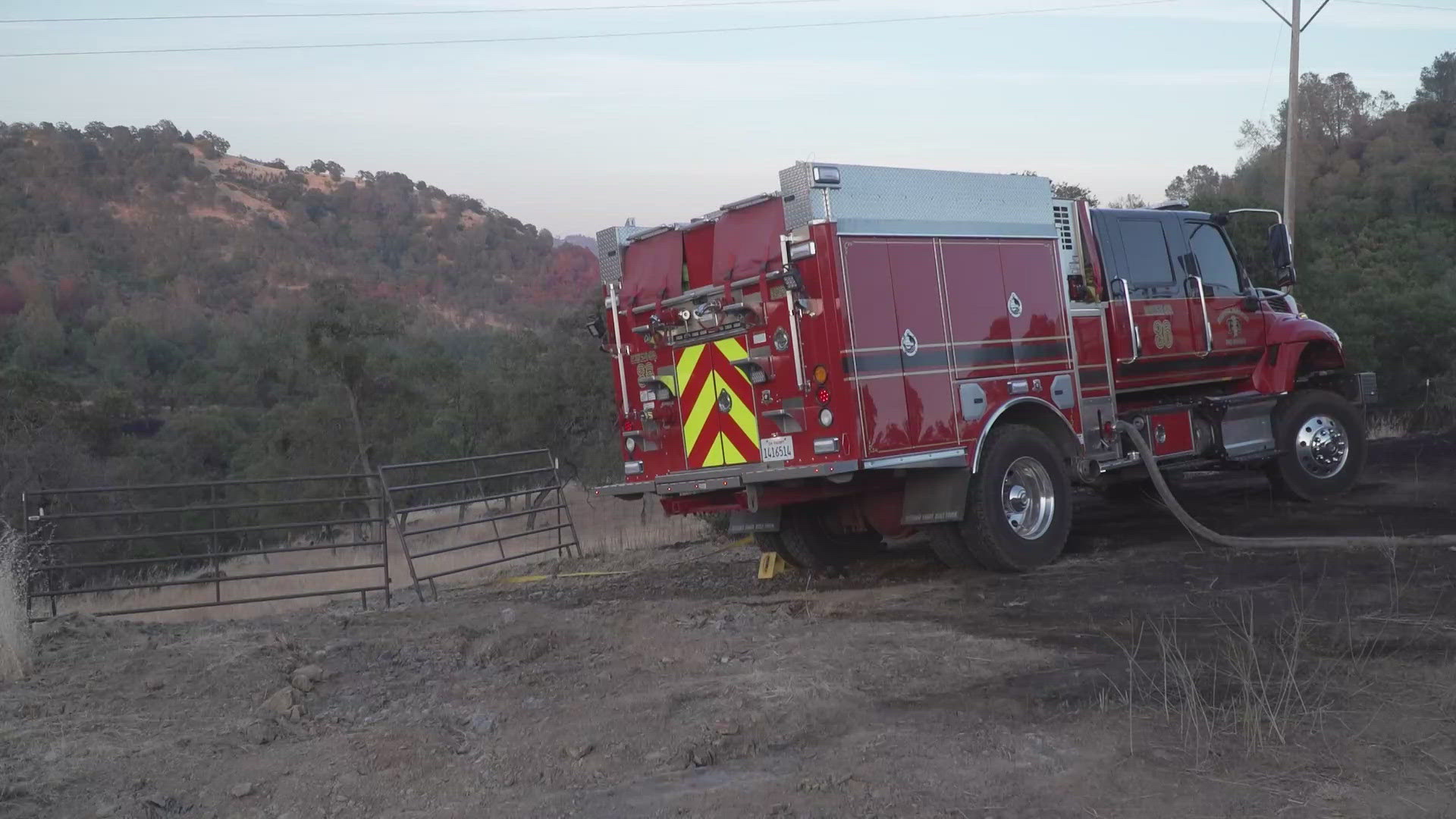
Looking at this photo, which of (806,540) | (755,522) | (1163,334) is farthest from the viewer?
(1163,334)

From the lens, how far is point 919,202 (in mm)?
9750

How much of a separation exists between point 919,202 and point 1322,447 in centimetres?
589

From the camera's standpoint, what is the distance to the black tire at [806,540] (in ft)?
36.6

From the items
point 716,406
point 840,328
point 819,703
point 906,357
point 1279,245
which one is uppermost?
point 1279,245

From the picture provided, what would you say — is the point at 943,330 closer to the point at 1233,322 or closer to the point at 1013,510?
the point at 1013,510

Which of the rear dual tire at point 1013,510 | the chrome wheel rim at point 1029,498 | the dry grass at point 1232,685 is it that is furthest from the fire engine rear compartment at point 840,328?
the dry grass at point 1232,685

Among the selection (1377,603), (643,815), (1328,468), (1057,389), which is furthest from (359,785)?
(1328,468)

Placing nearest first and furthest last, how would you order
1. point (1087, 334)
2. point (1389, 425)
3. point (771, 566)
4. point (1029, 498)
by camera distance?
1. point (1029, 498)
2. point (1087, 334)
3. point (771, 566)
4. point (1389, 425)

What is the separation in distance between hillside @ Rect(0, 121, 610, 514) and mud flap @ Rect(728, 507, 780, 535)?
15.5 metres

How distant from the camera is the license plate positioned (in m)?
9.40

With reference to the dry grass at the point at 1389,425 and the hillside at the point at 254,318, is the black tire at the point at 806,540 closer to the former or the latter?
the dry grass at the point at 1389,425

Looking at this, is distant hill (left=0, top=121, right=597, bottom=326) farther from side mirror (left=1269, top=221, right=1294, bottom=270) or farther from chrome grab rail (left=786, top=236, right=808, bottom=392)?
chrome grab rail (left=786, top=236, right=808, bottom=392)

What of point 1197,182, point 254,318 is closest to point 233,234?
point 254,318

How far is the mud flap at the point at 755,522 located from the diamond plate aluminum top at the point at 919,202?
2.62m
